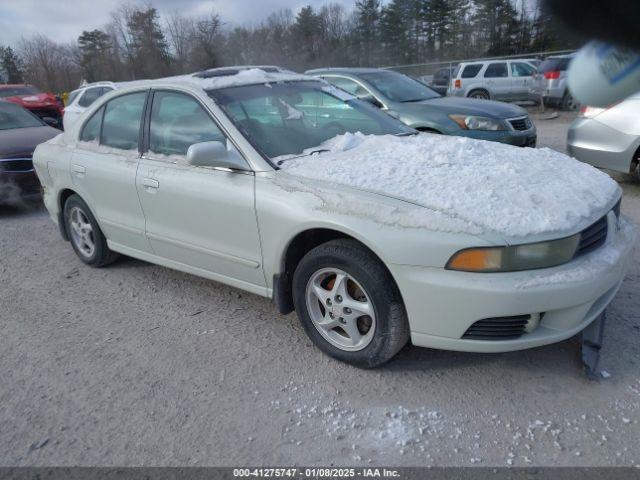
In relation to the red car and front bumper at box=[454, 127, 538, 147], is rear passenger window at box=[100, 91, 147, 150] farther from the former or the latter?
the red car

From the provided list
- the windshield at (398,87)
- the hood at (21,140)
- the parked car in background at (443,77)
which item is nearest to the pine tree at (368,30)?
the parked car in background at (443,77)

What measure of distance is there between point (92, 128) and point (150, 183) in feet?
3.84

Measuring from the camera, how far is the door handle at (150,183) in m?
3.73

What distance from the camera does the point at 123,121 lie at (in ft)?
13.9

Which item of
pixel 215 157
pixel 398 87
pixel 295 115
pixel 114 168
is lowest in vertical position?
pixel 398 87

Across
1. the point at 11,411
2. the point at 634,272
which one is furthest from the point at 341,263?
the point at 634,272

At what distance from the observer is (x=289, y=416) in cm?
266

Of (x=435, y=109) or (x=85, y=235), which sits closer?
(x=85, y=235)

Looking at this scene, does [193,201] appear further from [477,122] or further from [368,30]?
[368,30]

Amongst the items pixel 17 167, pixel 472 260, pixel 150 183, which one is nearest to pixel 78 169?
pixel 150 183

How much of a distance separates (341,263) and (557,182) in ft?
4.09

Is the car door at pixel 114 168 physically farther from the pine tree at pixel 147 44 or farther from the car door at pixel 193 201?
the pine tree at pixel 147 44

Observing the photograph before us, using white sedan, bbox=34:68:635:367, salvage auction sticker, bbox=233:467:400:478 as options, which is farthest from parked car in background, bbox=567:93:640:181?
salvage auction sticker, bbox=233:467:400:478

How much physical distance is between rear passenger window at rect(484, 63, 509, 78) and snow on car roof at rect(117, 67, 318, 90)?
14871 millimetres
